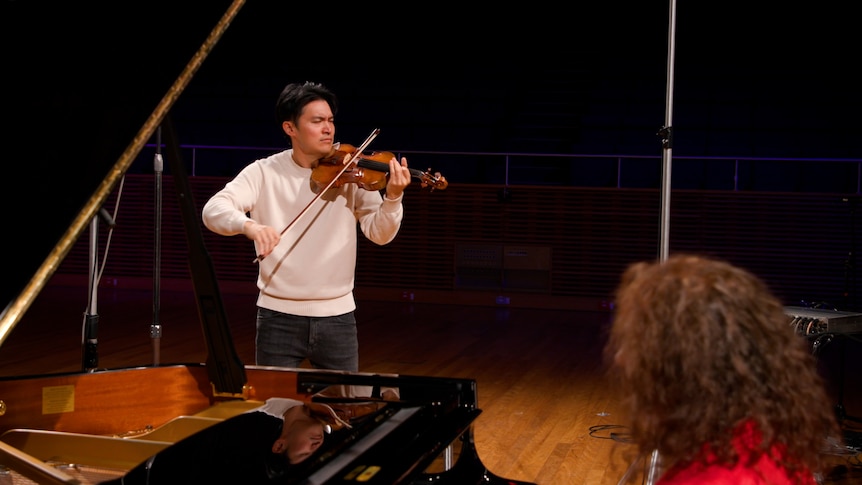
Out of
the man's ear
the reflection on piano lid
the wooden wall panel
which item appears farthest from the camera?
the wooden wall panel

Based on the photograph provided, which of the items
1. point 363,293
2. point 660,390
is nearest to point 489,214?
point 363,293

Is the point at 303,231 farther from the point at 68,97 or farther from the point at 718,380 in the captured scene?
the point at 718,380

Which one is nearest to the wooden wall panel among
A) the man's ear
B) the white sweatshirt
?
the white sweatshirt

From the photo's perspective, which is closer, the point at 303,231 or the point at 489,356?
the point at 303,231

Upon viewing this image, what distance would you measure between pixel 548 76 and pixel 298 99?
323 inches

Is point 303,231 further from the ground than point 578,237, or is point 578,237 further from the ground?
point 303,231

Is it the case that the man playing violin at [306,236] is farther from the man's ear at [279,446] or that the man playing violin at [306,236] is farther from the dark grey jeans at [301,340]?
the man's ear at [279,446]

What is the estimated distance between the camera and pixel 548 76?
10.5 m

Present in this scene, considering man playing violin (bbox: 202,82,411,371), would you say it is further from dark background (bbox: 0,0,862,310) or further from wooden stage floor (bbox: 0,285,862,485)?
dark background (bbox: 0,0,862,310)

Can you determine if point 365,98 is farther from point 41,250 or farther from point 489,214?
point 41,250

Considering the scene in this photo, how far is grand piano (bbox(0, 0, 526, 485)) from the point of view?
5.00 feet

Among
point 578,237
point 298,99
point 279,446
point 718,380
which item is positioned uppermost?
point 298,99

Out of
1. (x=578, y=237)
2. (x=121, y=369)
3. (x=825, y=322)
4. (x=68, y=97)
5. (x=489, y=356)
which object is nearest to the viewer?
(x=68, y=97)

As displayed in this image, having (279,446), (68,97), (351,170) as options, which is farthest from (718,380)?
(351,170)
